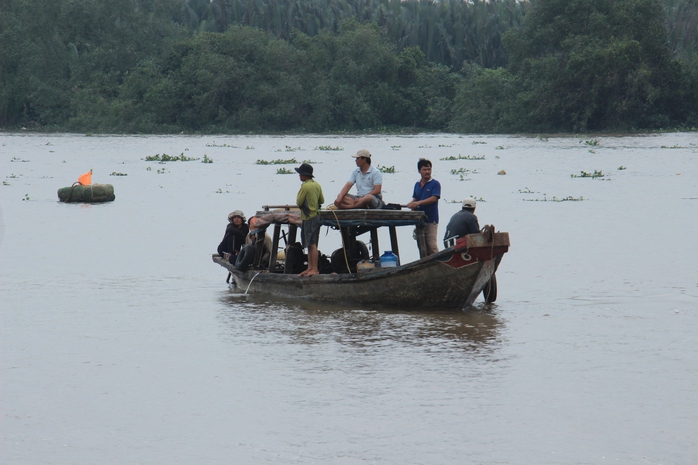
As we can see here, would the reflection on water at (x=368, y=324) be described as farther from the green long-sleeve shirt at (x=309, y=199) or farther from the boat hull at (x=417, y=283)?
the green long-sleeve shirt at (x=309, y=199)

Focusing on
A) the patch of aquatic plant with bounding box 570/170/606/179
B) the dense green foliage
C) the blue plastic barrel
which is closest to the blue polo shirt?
the blue plastic barrel

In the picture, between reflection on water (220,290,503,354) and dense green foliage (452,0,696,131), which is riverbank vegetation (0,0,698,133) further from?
reflection on water (220,290,503,354)

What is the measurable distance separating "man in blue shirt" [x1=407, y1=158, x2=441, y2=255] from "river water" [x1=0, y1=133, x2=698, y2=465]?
3.81ft

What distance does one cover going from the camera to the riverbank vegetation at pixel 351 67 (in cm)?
6769

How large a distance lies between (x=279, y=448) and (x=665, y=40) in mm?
65469

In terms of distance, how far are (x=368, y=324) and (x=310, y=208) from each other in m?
1.80

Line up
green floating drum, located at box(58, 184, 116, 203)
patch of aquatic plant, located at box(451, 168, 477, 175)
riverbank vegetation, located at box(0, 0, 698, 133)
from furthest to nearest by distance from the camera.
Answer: riverbank vegetation, located at box(0, 0, 698, 133), patch of aquatic plant, located at box(451, 168, 477, 175), green floating drum, located at box(58, 184, 116, 203)

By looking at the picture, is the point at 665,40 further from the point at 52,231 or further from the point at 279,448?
the point at 279,448

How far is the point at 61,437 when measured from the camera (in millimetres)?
7758

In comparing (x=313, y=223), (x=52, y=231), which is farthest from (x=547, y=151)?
(x=313, y=223)

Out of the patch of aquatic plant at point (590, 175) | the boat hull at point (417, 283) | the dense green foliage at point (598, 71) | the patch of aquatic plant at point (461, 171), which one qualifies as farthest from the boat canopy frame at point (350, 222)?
the dense green foliage at point (598, 71)

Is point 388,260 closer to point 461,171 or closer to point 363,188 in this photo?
point 363,188

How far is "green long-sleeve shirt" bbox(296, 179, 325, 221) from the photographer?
41.5 feet

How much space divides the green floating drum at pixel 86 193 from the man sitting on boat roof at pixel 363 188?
16.7 metres
